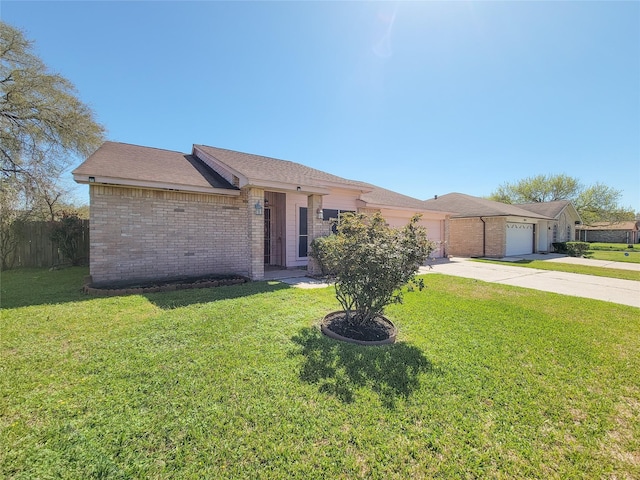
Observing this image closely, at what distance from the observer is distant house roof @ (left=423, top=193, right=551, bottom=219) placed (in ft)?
61.3

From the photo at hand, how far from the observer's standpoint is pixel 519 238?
20875mm

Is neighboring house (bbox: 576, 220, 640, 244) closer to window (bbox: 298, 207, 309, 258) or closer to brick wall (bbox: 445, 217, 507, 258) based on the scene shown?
brick wall (bbox: 445, 217, 507, 258)

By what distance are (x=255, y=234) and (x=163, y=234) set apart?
279 centimetres

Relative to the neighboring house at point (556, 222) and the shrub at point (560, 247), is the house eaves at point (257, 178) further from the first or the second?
the neighboring house at point (556, 222)

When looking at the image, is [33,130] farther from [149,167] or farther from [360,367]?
[360,367]

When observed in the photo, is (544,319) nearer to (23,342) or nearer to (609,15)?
(23,342)

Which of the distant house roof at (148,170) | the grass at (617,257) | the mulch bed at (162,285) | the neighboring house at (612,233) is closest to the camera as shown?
the mulch bed at (162,285)

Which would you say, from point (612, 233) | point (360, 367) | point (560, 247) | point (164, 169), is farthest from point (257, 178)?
point (612, 233)

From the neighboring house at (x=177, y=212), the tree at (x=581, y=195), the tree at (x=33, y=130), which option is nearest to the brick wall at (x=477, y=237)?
the neighboring house at (x=177, y=212)

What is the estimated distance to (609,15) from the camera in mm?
9086

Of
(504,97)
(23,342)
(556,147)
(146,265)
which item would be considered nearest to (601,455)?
(23,342)

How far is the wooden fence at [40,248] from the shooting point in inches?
422

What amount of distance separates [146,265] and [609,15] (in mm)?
17429

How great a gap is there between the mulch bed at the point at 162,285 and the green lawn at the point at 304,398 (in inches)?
51.3
